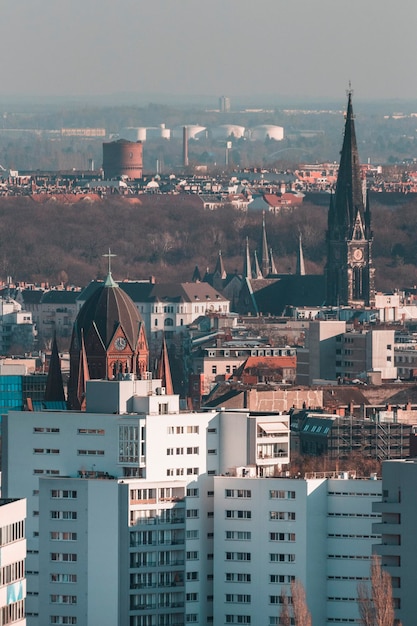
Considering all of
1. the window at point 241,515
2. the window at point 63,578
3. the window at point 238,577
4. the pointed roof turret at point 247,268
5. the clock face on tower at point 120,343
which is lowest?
the pointed roof turret at point 247,268

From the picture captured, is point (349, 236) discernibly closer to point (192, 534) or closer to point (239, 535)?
point (192, 534)

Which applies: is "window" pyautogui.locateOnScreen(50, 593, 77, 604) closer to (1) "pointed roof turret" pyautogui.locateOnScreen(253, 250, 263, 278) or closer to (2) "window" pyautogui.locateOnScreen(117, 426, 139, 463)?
(2) "window" pyautogui.locateOnScreen(117, 426, 139, 463)

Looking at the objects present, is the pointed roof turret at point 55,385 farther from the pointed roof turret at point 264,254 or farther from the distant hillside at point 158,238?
the pointed roof turret at point 264,254

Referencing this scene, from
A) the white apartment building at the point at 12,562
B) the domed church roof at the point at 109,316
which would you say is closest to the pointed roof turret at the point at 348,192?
the domed church roof at the point at 109,316

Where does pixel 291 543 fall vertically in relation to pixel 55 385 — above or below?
below

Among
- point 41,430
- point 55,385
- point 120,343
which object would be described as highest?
Answer: point 41,430

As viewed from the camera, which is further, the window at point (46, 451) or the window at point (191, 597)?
the window at point (46, 451)

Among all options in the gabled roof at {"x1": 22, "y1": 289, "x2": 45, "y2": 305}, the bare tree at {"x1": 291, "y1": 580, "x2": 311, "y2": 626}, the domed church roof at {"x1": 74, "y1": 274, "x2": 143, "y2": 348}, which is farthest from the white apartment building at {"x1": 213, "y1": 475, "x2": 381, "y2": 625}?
the gabled roof at {"x1": 22, "y1": 289, "x2": 45, "y2": 305}

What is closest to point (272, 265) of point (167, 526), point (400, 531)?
point (167, 526)
